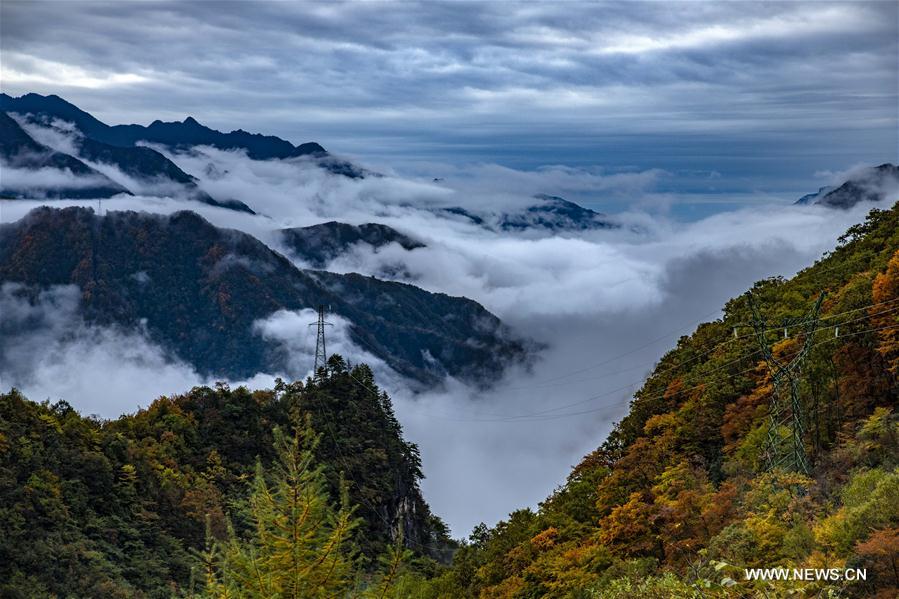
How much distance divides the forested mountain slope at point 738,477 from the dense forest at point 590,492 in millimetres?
112

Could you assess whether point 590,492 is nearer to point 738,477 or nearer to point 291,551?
point 738,477

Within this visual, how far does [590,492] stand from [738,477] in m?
13.3

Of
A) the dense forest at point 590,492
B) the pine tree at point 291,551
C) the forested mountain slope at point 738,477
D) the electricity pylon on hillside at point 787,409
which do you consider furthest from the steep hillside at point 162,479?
the pine tree at point 291,551

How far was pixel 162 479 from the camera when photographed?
7344cm

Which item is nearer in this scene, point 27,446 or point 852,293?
point 852,293

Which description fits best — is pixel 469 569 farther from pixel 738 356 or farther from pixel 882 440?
pixel 882 440

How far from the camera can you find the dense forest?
16.2 meters

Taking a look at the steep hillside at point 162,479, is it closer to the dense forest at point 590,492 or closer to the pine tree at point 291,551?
the dense forest at point 590,492

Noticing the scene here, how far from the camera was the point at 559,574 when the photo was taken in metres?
41.8

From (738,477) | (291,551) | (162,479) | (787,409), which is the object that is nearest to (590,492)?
(787,409)

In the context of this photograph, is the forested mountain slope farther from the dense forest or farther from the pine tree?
Result: the pine tree

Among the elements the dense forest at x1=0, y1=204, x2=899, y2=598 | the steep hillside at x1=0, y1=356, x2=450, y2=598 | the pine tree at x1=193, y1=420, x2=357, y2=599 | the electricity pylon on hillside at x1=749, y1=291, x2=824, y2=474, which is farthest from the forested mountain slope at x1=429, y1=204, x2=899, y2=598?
the steep hillside at x1=0, y1=356, x2=450, y2=598

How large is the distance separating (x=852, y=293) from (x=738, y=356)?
9422mm

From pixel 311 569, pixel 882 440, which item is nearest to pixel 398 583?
pixel 311 569
